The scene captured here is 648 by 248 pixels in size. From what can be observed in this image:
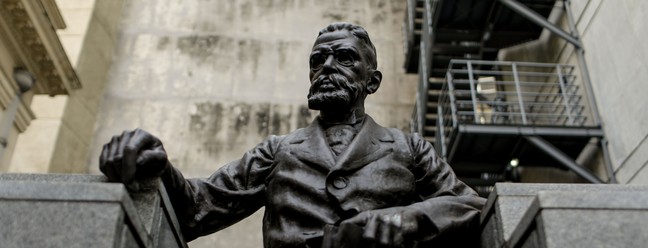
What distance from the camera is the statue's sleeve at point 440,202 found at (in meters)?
4.02

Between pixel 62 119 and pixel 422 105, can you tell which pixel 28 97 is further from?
pixel 422 105

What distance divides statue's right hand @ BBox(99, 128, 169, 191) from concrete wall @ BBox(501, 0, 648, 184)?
8.64m

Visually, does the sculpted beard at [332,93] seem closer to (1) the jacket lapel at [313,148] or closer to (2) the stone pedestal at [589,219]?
(1) the jacket lapel at [313,148]

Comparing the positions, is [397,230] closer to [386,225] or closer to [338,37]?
[386,225]

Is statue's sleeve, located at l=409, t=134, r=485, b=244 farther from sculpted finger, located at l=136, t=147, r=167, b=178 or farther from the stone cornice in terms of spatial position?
the stone cornice

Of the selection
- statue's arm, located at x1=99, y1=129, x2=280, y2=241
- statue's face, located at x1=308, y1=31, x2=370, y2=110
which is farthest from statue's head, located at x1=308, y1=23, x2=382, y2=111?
statue's arm, located at x1=99, y1=129, x2=280, y2=241

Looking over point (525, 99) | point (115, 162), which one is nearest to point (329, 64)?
point (115, 162)

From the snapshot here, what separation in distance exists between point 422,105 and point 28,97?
7414mm

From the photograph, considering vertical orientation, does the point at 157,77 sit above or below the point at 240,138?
above

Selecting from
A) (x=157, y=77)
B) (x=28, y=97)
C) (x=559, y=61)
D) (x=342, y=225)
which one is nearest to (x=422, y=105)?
(x=559, y=61)

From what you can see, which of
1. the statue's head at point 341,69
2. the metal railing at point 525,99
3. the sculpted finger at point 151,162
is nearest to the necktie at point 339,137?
the statue's head at point 341,69

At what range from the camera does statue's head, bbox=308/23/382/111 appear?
468 cm

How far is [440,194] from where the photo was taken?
4.40 metres

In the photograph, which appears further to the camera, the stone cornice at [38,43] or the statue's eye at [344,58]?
the stone cornice at [38,43]
